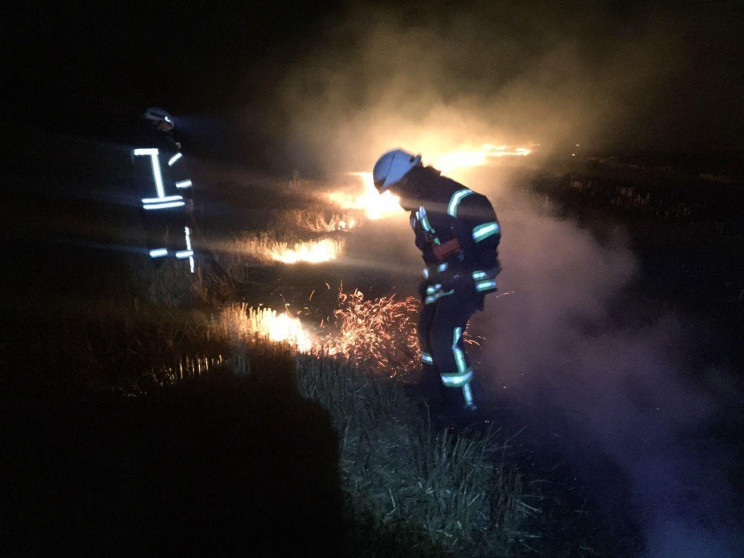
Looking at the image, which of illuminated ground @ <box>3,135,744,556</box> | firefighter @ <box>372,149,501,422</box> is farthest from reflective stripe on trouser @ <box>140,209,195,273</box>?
firefighter @ <box>372,149,501,422</box>

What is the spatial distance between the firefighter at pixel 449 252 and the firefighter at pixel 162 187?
3.44m

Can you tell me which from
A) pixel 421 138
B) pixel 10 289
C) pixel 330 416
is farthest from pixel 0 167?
pixel 421 138

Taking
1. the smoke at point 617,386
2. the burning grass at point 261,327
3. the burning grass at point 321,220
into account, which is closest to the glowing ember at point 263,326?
the burning grass at point 261,327

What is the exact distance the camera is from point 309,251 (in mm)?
8047

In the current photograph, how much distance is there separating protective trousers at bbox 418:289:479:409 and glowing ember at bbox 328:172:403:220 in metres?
6.97

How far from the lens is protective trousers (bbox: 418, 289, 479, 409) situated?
3.60 metres

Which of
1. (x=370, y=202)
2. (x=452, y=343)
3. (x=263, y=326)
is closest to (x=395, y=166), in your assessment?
(x=452, y=343)

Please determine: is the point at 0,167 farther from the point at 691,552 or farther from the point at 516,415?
the point at 691,552

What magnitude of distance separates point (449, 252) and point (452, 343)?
2.18ft

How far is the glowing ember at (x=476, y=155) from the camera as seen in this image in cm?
1571

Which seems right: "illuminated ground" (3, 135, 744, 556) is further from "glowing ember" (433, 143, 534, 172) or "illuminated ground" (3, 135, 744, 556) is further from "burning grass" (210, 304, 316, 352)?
"glowing ember" (433, 143, 534, 172)

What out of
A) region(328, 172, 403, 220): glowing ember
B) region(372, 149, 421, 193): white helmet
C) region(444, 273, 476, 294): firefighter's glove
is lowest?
region(444, 273, 476, 294): firefighter's glove

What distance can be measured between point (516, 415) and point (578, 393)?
0.74 m

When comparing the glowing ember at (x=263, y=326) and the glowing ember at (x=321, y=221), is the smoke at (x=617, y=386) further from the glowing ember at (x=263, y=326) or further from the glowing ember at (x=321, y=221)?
the glowing ember at (x=321, y=221)
